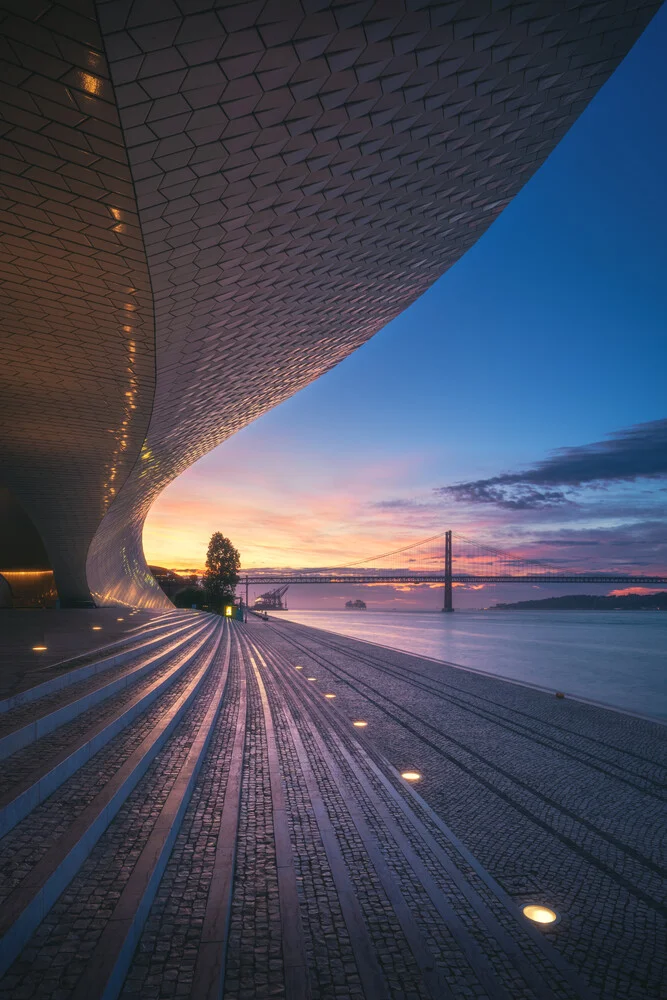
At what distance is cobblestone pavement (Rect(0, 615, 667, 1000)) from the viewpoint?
2.74m

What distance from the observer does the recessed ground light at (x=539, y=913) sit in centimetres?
351

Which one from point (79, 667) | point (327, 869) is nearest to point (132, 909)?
point (327, 869)

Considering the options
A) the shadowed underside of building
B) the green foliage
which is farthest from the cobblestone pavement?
the green foliage

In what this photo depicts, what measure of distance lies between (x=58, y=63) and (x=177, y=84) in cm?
105

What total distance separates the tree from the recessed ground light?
52.1 m

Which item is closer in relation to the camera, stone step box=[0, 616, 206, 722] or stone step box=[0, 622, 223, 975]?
stone step box=[0, 622, 223, 975]

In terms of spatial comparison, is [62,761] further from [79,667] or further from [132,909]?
[79,667]

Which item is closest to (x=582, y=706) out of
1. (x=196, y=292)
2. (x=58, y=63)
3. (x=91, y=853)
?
(x=91, y=853)

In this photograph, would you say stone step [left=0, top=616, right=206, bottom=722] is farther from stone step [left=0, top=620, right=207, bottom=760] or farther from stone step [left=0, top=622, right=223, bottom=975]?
stone step [left=0, top=622, right=223, bottom=975]

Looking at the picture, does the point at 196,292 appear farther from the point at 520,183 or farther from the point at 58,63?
the point at 520,183

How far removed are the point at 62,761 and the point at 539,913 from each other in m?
3.67

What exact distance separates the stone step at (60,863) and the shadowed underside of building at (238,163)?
6187mm

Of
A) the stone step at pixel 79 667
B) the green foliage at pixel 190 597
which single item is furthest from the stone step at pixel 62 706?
the green foliage at pixel 190 597

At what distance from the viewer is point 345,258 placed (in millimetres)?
11195
